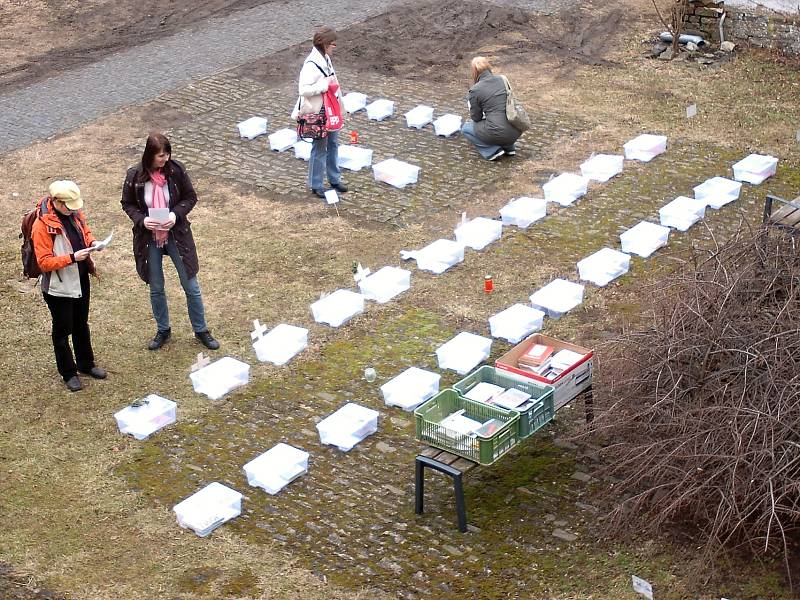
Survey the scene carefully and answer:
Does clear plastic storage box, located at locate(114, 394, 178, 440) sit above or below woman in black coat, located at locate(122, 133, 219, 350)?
below

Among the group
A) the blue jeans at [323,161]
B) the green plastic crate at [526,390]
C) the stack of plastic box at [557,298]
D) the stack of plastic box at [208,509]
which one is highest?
the green plastic crate at [526,390]

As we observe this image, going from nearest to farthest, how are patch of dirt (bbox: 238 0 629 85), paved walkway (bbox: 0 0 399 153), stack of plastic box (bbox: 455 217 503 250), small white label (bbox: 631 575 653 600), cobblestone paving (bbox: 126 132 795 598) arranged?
small white label (bbox: 631 575 653 600)
cobblestone paving (bbox: 126 132 795 598)
stack of plastic box (bbox: 455 217 503 250)
paved walkway (bbox: 0 0 399 153)
patch of dirt (bbox: 238 0 629 85)

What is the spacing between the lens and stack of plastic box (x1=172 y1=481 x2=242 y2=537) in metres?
7.05

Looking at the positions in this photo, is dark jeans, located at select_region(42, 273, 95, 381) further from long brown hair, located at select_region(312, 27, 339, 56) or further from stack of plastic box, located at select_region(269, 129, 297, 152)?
stack of plastic box, located at select_region(269, 129, 297, 152)

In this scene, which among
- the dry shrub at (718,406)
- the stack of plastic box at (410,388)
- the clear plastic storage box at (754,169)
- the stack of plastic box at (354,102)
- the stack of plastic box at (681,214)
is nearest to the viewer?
the dry shrub at (718,406)

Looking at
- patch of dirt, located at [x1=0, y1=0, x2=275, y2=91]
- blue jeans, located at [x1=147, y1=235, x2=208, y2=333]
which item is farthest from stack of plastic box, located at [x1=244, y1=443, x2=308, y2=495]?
patch of dirt, located at [x1=0, y1=0, x2=275, y2=91]

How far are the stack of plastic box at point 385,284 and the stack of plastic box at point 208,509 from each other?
2793mm

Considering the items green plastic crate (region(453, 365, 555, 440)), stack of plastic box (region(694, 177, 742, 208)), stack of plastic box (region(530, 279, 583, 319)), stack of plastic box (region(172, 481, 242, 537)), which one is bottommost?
stack of plastic box (region(694, 177, 742, 208))

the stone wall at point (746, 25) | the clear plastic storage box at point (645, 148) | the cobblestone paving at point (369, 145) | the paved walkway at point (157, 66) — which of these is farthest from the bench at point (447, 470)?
the stone wall at point (746, 25)

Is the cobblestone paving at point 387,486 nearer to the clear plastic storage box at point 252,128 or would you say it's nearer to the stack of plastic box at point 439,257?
the stack of plastic box at point 439,257

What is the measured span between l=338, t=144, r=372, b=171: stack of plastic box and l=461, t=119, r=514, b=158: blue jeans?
1.14 metres

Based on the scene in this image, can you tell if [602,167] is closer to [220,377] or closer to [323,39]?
[323,39]

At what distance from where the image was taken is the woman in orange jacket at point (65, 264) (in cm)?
803

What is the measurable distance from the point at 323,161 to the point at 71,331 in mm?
3779
